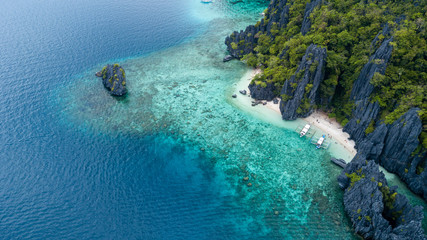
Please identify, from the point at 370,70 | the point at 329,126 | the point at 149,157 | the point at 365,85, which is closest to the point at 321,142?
the point at 329,126

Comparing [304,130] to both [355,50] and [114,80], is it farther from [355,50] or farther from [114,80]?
[114,80]

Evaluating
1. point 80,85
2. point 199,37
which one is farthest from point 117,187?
point 199,37

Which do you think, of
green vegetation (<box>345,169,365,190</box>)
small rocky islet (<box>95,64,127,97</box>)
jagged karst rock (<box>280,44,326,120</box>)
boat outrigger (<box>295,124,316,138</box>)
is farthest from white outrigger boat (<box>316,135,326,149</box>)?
small rocky islet (<box>95,64,127,97</box>)

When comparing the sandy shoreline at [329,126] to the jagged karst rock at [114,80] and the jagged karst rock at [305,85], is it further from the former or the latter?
the jagged karst rock at [114,80]

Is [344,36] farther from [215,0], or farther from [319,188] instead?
[215,0]

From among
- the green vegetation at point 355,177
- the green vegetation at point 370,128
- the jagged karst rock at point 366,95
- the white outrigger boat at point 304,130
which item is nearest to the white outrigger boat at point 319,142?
the white outrigger boat at point 304,130

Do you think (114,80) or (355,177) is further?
(114,80)
